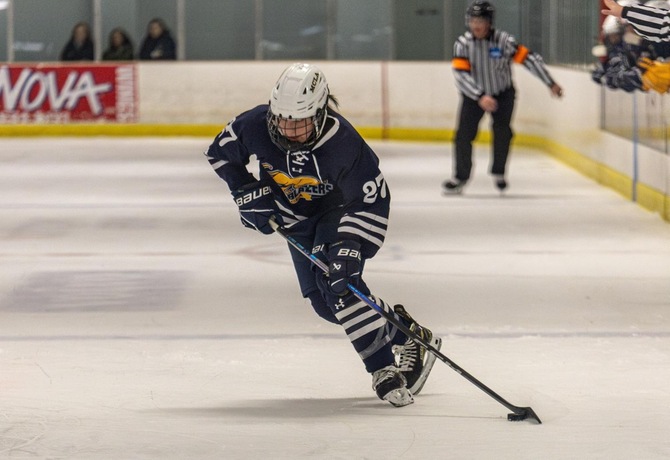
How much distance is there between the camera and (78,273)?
26.1 feet

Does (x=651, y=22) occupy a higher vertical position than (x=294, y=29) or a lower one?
higher

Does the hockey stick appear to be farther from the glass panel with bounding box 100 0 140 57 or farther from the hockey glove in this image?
the glass panel with bounding box 100 0 140 57

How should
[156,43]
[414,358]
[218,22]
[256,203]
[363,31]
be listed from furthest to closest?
[218,22]
[363,31]
[156,43]
[414,358]
[256,203]

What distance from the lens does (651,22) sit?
5.62 m

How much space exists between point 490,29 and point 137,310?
18.1 feet

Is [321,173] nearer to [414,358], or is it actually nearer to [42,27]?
[414,358]

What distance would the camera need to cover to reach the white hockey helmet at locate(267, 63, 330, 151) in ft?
14.5

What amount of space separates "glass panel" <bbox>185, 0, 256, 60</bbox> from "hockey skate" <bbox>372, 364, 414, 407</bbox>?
1536 centimetres

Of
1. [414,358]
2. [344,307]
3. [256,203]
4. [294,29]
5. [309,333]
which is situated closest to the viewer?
[344,307]

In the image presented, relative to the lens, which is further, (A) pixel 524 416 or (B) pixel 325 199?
(B) pixel 325 199

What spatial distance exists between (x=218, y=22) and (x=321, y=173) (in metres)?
15.4

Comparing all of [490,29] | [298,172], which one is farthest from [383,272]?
[490,29]

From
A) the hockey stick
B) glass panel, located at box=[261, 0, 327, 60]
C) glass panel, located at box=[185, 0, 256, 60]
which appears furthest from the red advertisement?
the hockey stick

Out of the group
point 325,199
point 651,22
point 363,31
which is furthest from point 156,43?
point 325,199
